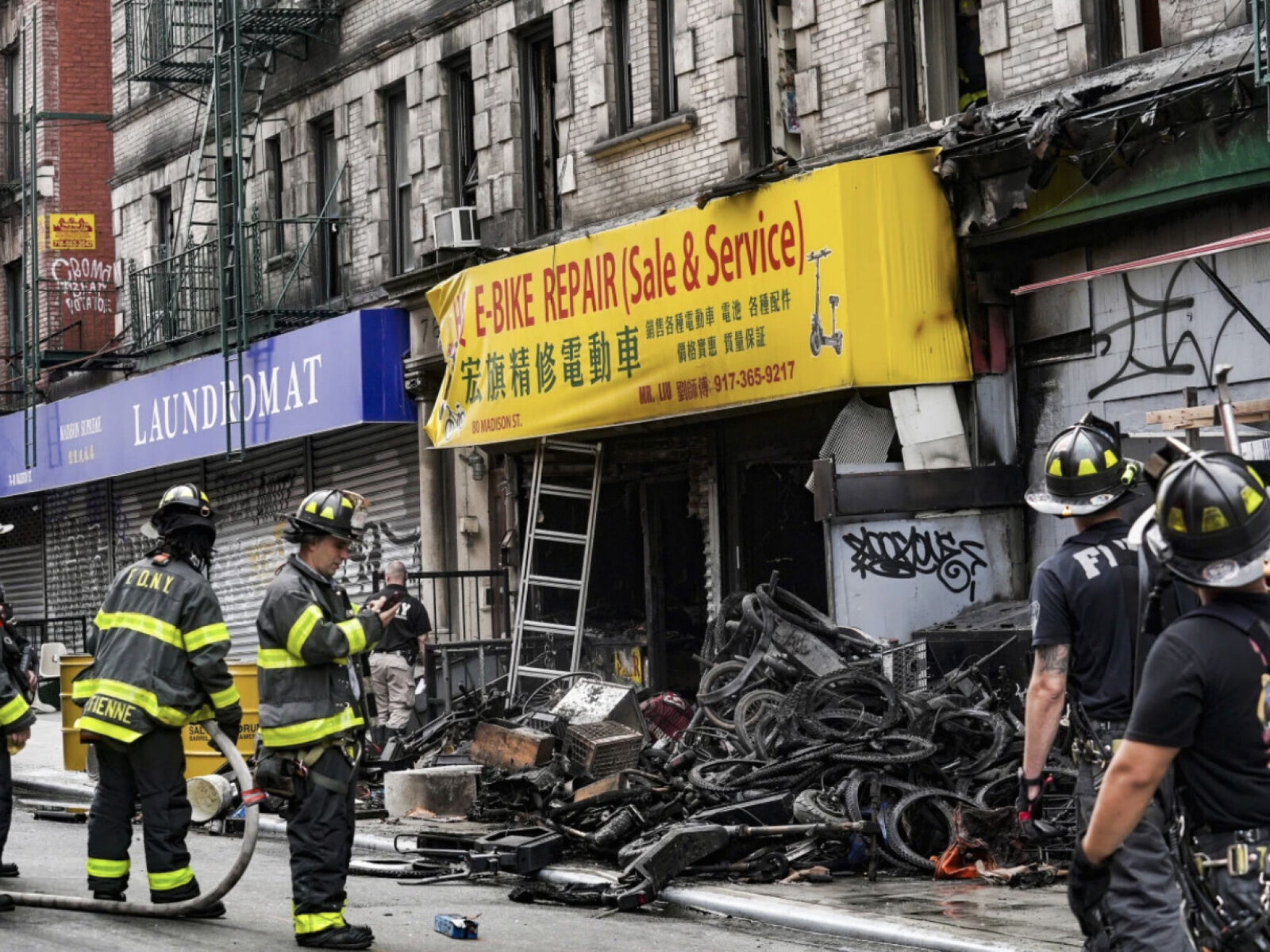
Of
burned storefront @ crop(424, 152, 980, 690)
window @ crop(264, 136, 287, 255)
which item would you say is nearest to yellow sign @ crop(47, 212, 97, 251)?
window @ crop(264, 136, 287, 255)

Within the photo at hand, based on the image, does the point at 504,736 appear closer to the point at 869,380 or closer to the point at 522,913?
the point at 869,380

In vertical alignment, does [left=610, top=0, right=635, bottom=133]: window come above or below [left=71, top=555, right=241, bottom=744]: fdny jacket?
above

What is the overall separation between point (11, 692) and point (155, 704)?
140 cm

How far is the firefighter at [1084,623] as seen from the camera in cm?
622

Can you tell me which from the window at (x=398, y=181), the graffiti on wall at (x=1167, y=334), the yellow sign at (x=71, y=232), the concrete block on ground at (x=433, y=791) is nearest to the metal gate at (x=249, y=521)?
the window at (x=398, y=181)

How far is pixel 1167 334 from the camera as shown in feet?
41.5

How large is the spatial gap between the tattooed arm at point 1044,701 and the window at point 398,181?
15039 mm

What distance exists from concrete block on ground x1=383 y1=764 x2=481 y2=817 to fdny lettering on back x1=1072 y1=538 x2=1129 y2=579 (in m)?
7.32

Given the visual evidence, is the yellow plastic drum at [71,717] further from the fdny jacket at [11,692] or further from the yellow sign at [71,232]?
the yellow sign at [71,232]

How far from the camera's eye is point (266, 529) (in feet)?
77.6

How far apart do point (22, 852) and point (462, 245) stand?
8.55 metres

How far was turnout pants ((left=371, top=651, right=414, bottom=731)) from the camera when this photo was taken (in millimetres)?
16750

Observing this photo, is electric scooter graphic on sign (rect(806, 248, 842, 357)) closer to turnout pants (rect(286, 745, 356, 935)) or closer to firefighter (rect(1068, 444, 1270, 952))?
turnout pants (rect(286, 745, 356, 935))

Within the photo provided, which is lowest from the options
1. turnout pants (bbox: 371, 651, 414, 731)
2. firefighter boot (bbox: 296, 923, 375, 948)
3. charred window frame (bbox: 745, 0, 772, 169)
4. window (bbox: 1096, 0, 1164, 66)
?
firefighter boot (bbox: 296, 923, 375, 948)
